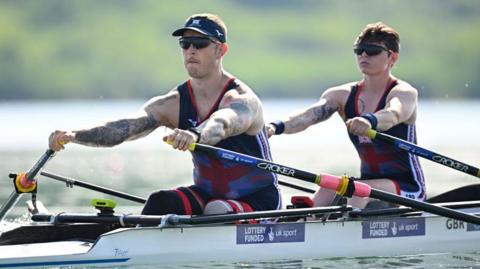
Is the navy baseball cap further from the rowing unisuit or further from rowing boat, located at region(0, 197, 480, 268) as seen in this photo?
rowing boat, located at region(0, 197, 480, 268)

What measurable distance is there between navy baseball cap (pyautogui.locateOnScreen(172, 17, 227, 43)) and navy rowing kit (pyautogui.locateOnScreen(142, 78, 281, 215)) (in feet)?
1.82

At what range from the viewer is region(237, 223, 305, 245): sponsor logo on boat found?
12167 mm

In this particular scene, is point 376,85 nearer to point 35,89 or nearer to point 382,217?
point 382,217

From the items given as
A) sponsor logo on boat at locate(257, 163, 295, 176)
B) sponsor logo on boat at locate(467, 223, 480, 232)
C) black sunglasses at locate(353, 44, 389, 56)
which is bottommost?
sponsor logo on boat at locate(467, 223, 480, 232)

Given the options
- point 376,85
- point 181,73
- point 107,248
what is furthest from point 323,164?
point 181,73

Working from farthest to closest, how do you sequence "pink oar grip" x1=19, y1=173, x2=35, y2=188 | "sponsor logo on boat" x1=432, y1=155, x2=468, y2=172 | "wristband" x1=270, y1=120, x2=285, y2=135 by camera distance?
"wristband" x1=270, y1=120, x2=285, y2=135
"sponsor logo on boat" x1=432, y1=155, x2=468, y2=172
"pink oar grip" x1=19, y1=173, x2=35, y2=188

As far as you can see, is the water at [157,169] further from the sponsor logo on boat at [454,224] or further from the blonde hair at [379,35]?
the blonde hair at [379,35]

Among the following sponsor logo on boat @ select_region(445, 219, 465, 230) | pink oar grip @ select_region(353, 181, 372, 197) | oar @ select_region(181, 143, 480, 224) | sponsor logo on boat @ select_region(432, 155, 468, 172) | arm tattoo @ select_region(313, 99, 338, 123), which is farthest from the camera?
arm tattoo @ select_region(313, 99, 338, 123)

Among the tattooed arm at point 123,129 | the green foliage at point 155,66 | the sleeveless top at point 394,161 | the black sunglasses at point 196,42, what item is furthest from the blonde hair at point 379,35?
the green foliage at point 155,66

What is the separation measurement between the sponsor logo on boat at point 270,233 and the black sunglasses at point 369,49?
2738 mm

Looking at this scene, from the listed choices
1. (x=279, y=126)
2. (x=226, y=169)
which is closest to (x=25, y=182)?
(x=226, y=169)

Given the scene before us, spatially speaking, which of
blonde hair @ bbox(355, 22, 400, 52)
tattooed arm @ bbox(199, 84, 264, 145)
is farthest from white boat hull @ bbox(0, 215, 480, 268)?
blonde hair @ bbox(355, 22, 400, 52)

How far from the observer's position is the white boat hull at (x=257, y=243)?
11602 mm

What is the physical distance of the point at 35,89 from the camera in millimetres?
179875
